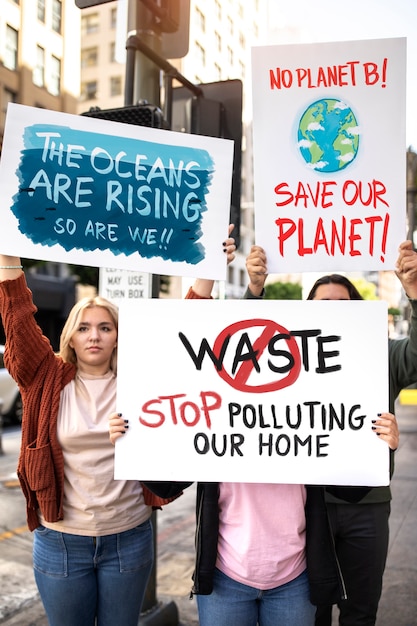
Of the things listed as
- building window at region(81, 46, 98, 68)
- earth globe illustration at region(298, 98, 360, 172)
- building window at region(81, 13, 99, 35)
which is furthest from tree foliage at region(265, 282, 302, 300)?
earth globe illustration at region(298, 98, 360, 172)

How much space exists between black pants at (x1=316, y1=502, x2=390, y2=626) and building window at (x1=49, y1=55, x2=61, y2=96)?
404cm

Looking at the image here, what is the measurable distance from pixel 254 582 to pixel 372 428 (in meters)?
0.64

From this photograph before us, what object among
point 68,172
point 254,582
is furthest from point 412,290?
point 68,172

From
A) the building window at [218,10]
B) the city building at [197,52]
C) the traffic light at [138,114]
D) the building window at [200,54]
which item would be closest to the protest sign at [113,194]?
the traffic light at [138,114]

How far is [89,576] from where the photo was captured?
7.52 ft

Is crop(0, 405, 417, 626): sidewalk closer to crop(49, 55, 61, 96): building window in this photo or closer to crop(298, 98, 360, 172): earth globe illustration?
crop(298, 98, 360, 172): earth globe illustration

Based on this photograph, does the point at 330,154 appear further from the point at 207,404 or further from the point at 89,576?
the point at 89,576

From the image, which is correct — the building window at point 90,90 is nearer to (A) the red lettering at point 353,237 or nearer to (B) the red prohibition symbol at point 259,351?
(A) the red lettering at point 353,237

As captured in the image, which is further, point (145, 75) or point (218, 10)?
point (218, 10)

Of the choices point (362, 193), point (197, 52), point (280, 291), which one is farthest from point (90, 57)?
point (362, 193)

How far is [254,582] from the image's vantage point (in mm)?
2014

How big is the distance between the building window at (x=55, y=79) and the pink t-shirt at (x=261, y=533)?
4.04m

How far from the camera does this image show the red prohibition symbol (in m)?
2.07

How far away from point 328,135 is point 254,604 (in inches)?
65.3
